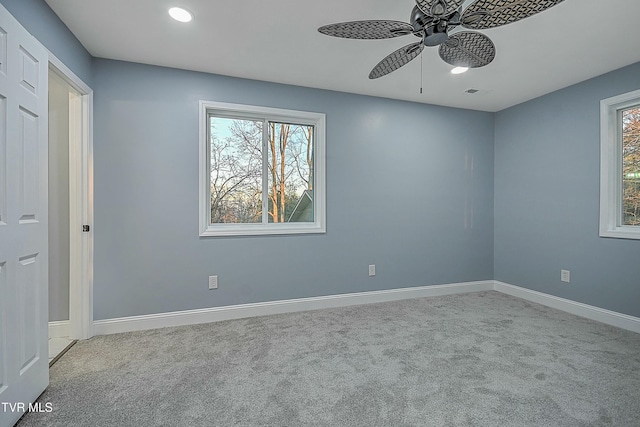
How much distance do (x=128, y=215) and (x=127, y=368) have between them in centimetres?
132

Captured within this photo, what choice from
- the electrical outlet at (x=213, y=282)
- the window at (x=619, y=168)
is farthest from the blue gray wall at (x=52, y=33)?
the window at (x=619, y=168)

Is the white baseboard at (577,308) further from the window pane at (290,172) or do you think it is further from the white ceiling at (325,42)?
the window pane at (290,172)

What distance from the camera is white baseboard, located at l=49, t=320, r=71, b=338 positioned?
2611mm

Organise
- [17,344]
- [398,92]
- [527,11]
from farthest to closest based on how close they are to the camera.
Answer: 1. [398,92]
2. [17,344]
3. [527,11]

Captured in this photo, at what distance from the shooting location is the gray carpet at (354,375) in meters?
1.64

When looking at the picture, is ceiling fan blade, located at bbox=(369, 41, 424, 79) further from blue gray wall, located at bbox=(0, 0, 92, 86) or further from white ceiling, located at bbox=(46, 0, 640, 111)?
blue gray wall, located at bbox=(0, 0, 92, 86)

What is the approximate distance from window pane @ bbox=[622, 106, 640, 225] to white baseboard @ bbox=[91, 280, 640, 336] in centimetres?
99

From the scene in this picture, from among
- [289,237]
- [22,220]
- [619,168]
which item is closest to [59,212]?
[22,220]

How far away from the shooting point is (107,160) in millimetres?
2721

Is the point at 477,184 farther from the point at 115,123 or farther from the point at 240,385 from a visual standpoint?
the point at 115,123

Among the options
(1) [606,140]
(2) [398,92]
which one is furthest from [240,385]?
(1) [606,140]

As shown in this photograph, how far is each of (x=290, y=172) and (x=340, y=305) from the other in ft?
5.40

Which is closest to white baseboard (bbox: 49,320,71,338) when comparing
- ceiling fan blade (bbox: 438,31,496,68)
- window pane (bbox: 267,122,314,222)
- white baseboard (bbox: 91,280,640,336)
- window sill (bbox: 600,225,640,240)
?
white baseboard (bbox: 91,280,640,336)

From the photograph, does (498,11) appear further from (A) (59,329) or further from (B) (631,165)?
(A) (59,329)
